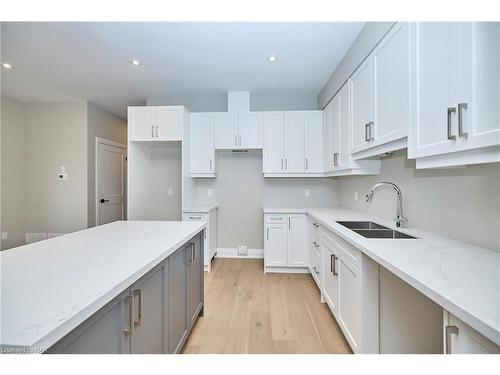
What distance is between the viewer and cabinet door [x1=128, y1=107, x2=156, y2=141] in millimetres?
3369

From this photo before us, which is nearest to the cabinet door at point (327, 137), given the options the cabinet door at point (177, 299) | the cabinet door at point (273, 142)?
the cabinet door at point (273, 142)

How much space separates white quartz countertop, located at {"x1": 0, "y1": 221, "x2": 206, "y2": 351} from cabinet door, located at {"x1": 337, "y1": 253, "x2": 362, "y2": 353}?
45.6 inches

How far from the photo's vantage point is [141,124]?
11.1 ft

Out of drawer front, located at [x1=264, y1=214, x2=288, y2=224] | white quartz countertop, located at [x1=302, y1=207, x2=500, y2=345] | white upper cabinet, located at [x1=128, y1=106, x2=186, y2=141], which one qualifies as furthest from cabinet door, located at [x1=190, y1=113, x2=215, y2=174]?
white quartz countertop, located at [x1=302, y1=207, x2=500, y2=345]

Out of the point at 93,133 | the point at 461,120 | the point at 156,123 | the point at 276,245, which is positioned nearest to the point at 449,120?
the point at 461,120

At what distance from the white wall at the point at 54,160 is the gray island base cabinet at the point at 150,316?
3516 millimetres

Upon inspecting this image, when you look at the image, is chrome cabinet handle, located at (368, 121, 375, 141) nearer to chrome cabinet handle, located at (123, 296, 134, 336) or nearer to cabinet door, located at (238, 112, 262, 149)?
cabinet door, located at (238, 112, 262, 149)

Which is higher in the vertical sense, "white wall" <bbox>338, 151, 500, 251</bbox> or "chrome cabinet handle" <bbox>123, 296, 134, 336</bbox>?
"white wall" <bbox>338, 151, 500, 251</bbox>

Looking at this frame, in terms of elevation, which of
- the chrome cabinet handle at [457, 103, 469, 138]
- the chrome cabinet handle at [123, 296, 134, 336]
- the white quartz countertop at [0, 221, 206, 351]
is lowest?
the chrome cabinet handle at [123, 296, 134, 336]

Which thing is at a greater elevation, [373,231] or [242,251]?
[373,231]

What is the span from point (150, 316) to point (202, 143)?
9.01 ft

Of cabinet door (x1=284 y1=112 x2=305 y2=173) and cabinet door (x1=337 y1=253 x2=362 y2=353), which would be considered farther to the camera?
cabinet door (x1=284 y1=112 x2=305 y2=173)

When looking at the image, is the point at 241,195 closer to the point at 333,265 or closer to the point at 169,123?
the point at 169,123
